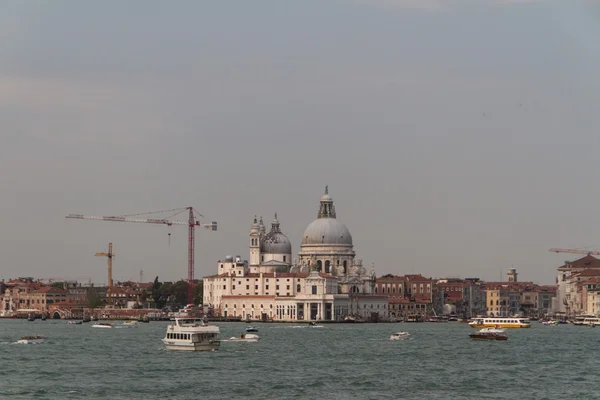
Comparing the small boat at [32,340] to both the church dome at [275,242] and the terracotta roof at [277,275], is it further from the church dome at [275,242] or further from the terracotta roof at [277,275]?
the church dome at [275,242]

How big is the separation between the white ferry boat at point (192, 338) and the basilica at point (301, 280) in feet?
203

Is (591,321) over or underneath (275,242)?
underneath

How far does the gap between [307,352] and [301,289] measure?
62.1 m

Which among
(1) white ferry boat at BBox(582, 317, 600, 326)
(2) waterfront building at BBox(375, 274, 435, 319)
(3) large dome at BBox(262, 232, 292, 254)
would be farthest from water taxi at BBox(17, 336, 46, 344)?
(2) waterfront building at BBox(375, 274, 435, 319)

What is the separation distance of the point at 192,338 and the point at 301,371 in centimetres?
904

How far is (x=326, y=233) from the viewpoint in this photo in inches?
5020

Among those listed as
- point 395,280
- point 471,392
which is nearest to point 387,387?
point 471,392

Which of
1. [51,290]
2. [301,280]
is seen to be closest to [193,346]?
[301,280]

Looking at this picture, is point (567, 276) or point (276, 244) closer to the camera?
point (276, 244)

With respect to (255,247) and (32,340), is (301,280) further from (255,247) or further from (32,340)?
(32,340)

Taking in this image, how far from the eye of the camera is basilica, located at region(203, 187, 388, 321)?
382ft

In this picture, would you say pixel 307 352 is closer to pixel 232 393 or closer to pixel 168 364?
pixel 168 364

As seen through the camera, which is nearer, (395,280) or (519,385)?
(519,385)

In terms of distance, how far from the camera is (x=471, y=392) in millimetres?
37812
